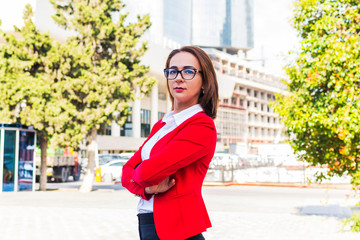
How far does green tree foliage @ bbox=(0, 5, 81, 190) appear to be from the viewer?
17672 mm

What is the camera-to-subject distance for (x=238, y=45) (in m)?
161

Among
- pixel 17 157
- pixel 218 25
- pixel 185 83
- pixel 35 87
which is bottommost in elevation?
pixel 17 157

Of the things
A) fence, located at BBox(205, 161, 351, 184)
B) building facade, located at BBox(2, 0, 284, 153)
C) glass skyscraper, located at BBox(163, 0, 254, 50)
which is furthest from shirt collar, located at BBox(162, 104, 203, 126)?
glass skyscraper, located at BBox(163, 0, 254, 50)

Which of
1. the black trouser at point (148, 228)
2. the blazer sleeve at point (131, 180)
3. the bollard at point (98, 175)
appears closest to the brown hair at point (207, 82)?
the blazer sleeve at point (131, 180)

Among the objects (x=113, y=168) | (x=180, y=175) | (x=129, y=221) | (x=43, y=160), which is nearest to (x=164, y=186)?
(x=180, y=175)

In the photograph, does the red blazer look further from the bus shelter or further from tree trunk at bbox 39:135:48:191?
tree trunk at bbox 39:135:48:191

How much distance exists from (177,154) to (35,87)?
654 inches

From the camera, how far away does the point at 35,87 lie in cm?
1769

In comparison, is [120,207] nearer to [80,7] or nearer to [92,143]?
[92,143]

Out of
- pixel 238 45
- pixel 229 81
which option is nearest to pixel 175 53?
pixel 229 81

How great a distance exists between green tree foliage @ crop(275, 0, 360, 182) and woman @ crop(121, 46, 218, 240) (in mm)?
6165

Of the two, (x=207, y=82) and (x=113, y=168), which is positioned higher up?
(x=207, y=82)

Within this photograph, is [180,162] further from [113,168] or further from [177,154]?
[113,168]

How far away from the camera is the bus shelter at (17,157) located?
18281mm
